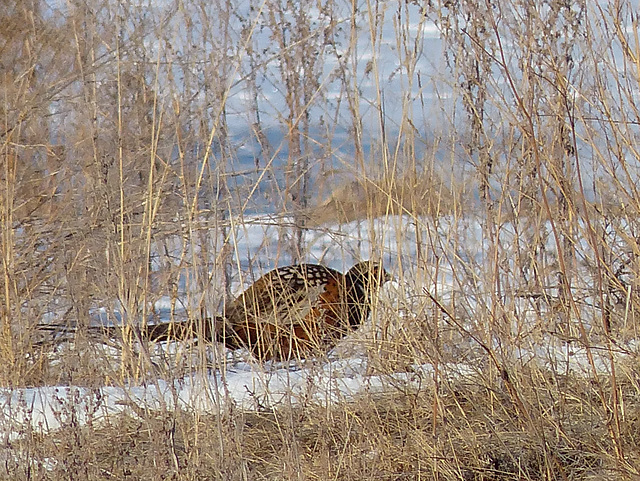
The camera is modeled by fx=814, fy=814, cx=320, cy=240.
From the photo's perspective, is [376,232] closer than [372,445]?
No

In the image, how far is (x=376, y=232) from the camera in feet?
9.49

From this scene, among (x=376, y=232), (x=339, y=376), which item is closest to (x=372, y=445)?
(x=339, y=376)

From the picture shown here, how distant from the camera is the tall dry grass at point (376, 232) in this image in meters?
1.71

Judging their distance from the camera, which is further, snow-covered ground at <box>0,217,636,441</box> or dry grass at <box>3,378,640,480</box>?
snow-covered ground at <box>0,217,636,441</box>

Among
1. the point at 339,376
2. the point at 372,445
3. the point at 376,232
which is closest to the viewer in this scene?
the point at 372,445

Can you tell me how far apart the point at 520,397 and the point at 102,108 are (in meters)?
2.33

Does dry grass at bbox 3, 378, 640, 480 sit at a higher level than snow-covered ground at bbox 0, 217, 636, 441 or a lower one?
lower

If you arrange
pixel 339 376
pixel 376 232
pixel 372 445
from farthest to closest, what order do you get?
pixel 376 232 < pixel 339 376 < pixel 372 445

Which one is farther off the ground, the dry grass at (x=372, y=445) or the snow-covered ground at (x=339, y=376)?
the snow-covered ground at (x=339, y=376)

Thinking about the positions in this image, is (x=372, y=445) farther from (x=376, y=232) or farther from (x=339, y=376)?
(x=376, y=232)

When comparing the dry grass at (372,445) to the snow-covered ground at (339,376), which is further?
the snow-covered ground at (339,376)

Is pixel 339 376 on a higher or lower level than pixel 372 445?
higher

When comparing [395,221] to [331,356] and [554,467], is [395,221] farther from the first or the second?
[554,467]

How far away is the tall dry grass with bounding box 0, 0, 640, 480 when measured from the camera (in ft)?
5.63
